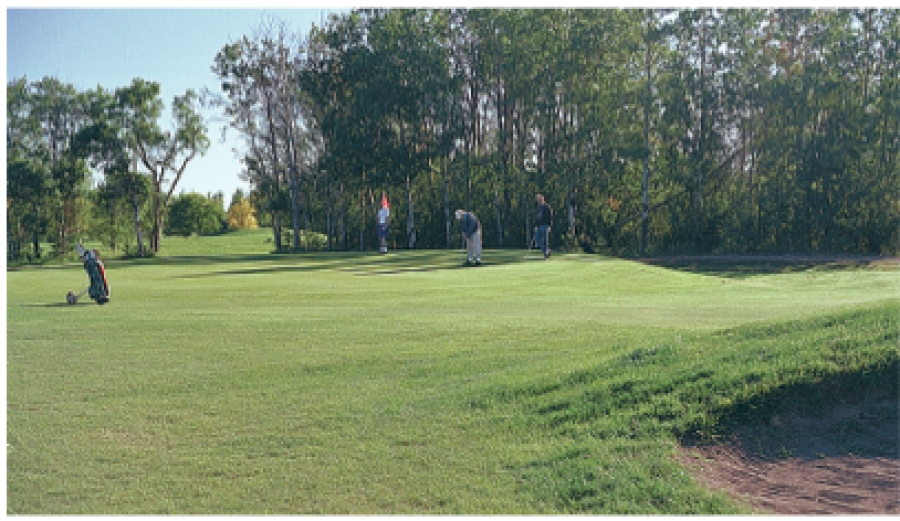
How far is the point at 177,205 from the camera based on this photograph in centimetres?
8356

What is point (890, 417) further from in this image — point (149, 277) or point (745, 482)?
point (149, 277)

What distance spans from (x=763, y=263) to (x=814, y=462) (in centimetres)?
3174

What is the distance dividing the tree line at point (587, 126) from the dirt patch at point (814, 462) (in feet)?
110

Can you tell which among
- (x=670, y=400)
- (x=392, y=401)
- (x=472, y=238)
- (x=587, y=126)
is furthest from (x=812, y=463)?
(x=587, y=126)

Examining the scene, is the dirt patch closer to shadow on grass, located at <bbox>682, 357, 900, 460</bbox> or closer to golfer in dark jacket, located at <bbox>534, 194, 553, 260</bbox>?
shadow on grass, located at <bbox>682, 357, 900, 460</bbox>

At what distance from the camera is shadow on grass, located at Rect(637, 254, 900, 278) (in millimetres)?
32000

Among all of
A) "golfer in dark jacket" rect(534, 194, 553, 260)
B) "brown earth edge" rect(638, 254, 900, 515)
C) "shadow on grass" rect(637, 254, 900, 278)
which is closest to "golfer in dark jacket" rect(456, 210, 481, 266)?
"golfer in dark jacket" rect(534, 194, 553, 260)

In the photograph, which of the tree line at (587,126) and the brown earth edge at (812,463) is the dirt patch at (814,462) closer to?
the brown earth edge at (812,463)

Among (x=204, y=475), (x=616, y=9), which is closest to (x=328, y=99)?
(x=616, y=9)

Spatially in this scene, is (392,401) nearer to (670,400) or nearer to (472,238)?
(670,400)

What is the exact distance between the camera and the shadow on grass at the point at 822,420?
6754 millimetres

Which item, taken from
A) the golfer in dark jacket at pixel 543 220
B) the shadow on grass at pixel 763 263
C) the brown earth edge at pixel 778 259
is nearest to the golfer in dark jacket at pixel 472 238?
the golfer in dark jacket at pixel 543 220

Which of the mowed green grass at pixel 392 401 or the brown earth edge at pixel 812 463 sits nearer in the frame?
the brown earth edge at pixel 812 463

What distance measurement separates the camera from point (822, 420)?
722 centimetres
